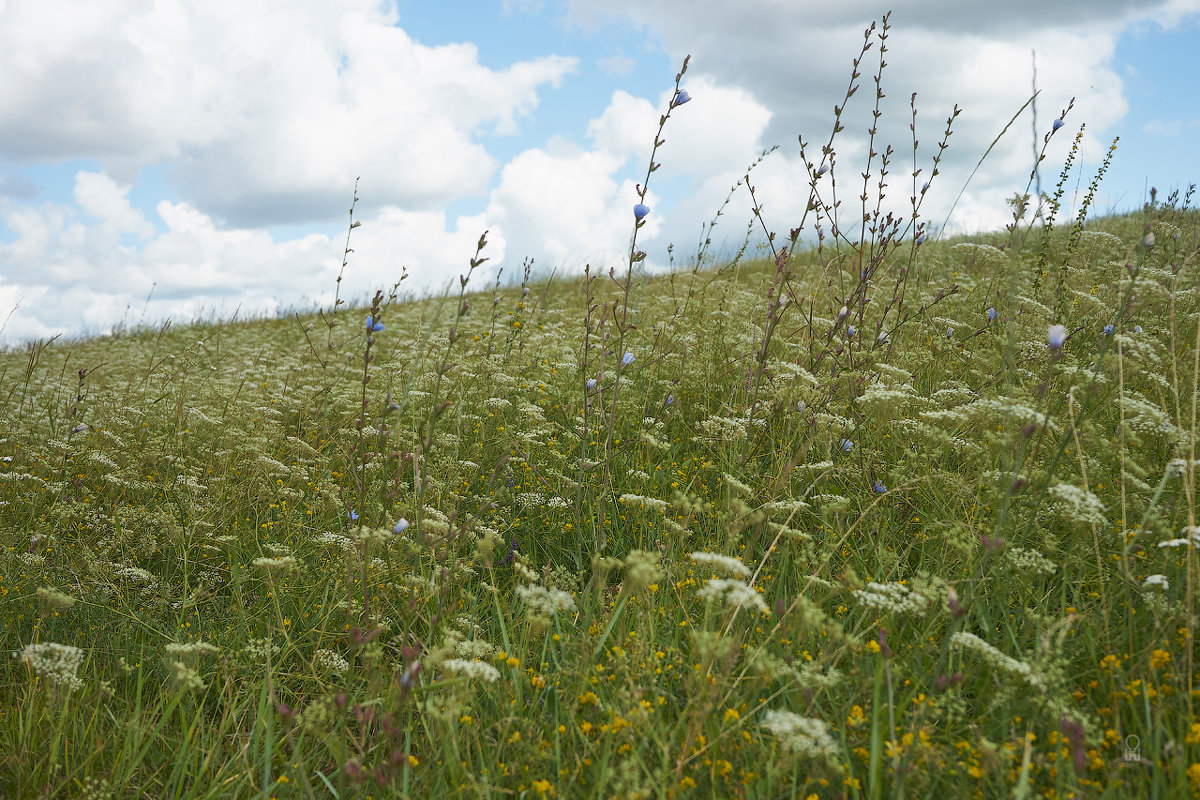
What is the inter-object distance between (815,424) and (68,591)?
3.56 m

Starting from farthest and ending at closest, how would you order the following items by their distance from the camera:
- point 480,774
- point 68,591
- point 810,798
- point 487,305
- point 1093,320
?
point 487,305
point 1093,320
point 68,591
point 480,774
point 810,798

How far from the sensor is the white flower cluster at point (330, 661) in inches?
94.3

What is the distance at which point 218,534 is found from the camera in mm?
3484

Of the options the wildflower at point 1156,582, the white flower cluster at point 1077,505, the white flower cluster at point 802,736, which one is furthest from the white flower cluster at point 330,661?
the wildflower at point 1156,582

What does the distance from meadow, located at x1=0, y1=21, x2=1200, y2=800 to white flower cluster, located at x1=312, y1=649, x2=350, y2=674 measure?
3cm

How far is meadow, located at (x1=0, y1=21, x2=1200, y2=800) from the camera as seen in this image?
1852mm

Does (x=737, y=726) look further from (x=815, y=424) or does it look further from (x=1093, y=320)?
(x=1093, y=320)

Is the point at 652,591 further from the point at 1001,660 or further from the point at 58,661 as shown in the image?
the point at 58,661

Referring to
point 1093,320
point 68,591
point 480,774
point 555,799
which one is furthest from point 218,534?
point 1093,320

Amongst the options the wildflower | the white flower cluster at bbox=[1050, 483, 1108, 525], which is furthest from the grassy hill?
the white flower cluster at bbox=[1050, 483, 1108, 525]

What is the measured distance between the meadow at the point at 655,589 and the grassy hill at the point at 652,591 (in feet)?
0.07

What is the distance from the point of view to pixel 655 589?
2689mm

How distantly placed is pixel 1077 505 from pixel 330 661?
2.58m

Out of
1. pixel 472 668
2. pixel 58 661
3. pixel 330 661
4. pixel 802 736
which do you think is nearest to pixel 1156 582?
pixel 802 736
